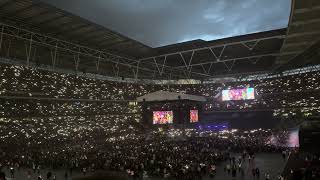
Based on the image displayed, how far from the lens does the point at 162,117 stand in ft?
137

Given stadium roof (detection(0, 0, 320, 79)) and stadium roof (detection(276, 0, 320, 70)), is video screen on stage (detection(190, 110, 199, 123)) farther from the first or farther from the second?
stadium roof (detection(276, 0, 320, 70))

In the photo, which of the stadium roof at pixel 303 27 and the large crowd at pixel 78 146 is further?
the large crowd at pixel 78 146

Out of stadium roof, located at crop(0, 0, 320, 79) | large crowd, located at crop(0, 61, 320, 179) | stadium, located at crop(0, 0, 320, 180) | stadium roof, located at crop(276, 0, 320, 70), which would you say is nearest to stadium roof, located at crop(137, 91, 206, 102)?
stadium, located at crop(0, 0, 320, 180)

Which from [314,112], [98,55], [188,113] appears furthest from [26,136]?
[314,112]

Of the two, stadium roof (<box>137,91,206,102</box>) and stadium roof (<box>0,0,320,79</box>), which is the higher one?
stadium roof (<box>0,0,320,79</box>)

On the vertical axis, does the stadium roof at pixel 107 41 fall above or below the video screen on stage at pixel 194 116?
above

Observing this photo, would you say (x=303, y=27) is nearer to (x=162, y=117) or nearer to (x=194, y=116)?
(x=194, y=116)

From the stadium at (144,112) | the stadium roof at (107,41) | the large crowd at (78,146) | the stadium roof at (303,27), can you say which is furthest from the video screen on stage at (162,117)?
the stadium roof at (303,27)

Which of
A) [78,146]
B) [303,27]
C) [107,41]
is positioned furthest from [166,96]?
[303,27]

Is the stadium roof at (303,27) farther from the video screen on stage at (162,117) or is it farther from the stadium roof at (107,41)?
the video screen on stage at (162,117)

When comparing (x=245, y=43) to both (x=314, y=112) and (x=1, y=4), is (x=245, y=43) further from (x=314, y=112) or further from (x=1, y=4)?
(x=1, y=4)

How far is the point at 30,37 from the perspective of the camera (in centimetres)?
3300

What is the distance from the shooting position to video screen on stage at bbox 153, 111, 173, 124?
41.6 m

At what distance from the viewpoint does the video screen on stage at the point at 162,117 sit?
41.6 meters
